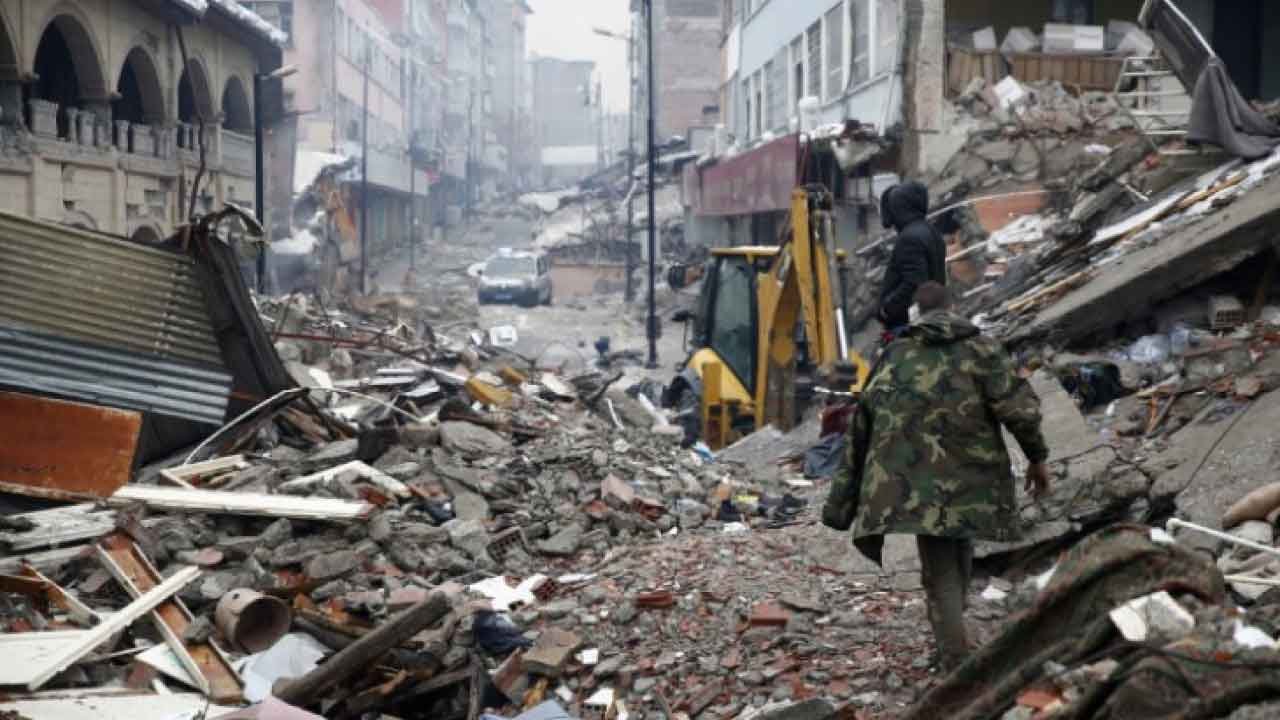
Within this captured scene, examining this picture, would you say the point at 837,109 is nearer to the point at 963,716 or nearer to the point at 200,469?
the point at 200,469

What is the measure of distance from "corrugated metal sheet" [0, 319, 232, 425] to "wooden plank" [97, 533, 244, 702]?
218cm

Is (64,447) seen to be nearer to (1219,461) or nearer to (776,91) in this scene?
(1219,461)

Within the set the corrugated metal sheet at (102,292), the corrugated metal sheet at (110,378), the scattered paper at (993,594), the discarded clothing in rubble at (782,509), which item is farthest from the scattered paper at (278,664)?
the corrugated metal sheet at (102,292)

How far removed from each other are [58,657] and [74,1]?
1487cm

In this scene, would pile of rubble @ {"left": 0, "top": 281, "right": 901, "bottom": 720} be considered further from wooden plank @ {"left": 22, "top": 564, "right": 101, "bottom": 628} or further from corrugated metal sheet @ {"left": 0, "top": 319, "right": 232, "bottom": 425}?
corrugated metal sheet @ {"left": 0, "top": 319, "right": 232, "bottom": 425}

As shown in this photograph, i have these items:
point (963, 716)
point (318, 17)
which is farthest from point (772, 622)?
point (318, 17)

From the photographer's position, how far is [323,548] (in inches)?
312

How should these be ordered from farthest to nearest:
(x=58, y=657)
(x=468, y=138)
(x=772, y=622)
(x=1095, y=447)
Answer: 1. (x=468, y=138)
2. (x=1095, y=447)
3. (x=772, y=622)
4. (x=58, y=657)

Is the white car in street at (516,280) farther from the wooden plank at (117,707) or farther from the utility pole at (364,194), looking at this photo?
the wooden plank at (117,707)

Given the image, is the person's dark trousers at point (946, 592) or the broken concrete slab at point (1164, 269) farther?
the broken concrete slab at point (1164, 269)

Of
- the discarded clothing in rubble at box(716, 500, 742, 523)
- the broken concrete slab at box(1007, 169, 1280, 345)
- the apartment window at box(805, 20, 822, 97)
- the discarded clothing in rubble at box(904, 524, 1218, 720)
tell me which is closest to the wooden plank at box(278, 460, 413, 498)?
the discarded clothing in rubble at box(716, 500, 742, 523)

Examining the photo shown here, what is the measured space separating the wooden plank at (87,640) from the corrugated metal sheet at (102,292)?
3147 millimetres

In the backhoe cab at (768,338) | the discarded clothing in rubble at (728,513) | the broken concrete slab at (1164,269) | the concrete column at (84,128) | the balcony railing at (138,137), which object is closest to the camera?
the broken concrete slab at (1164,269)

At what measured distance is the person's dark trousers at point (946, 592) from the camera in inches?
212
